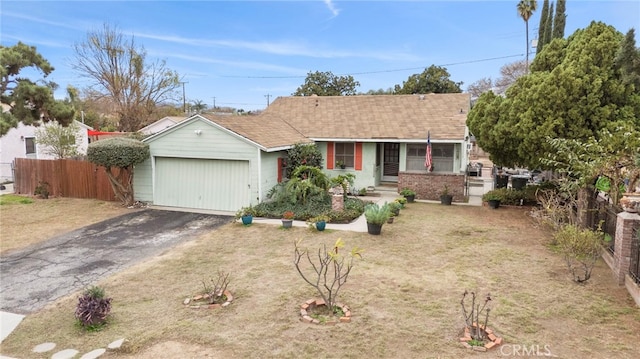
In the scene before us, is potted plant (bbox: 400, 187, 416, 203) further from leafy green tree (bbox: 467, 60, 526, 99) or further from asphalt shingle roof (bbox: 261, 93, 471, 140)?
leafy green tree (bbox: 467, 60, 526, 99)

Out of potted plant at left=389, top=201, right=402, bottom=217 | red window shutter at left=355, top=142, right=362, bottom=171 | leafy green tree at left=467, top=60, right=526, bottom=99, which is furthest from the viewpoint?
leafy green tree at left=467, top=60, right=526, bottom=99

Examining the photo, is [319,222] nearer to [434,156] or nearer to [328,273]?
[328,273]

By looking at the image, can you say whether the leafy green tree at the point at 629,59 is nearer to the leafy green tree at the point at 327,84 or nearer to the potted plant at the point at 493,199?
the potted plant at the point at 493,199

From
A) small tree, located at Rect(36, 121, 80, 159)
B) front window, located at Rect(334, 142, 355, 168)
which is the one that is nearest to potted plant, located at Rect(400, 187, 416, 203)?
front window, located at Rect(334, 142, 355, 168)

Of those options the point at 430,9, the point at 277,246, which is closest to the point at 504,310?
the point at 277,246

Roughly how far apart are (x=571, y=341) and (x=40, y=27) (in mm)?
21577

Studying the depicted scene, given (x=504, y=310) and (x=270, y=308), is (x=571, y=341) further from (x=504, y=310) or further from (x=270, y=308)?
(x=270, y=308)

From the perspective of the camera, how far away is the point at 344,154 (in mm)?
19172

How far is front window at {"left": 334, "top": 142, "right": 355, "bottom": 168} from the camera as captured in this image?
62.3ft

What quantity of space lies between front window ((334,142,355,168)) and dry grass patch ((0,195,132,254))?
31.0ft

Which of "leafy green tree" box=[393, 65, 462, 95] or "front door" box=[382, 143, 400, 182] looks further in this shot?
"leafy green tree" box=[393, 65, 462, 95]

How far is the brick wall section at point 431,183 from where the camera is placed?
53.9 feet

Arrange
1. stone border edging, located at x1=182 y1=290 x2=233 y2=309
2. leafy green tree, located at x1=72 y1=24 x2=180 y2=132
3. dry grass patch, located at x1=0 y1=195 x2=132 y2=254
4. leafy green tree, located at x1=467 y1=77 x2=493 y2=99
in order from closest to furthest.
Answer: stone border edging, located at x1=182 y1=290 x2=233 y2=309
dry grass patch, located at x1=0 y1=195 x2=132 y2=254
leafy green tree, located at x1=72 y1=24 x2=180 y2=132
leafy green tree, located at x1=467 y1=77 x2=493 y2=99

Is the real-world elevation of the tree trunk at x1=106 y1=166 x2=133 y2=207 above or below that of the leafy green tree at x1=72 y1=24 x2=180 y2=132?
below
